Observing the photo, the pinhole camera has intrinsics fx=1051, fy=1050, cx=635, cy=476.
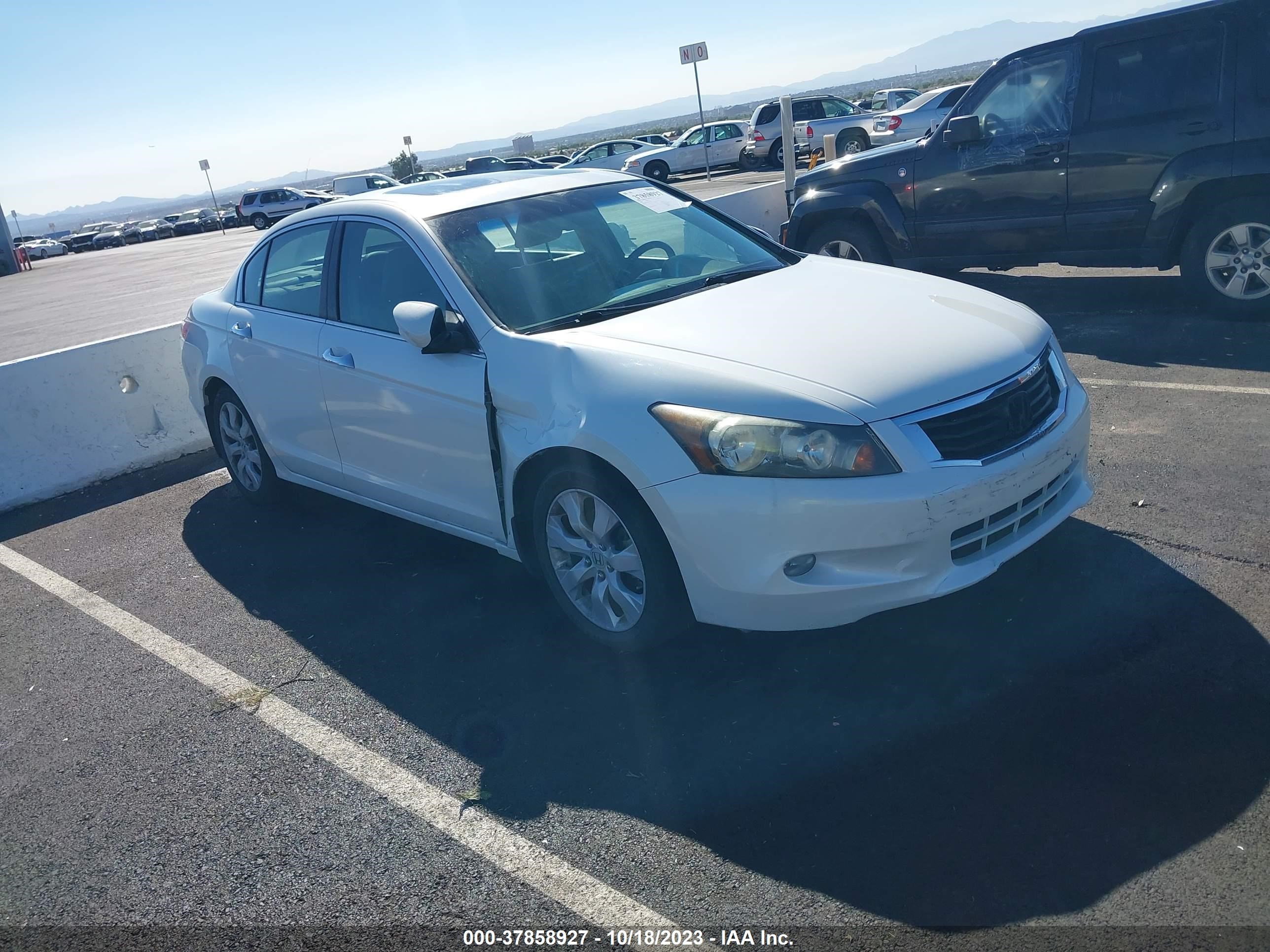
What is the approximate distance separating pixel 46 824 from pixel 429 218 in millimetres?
2682

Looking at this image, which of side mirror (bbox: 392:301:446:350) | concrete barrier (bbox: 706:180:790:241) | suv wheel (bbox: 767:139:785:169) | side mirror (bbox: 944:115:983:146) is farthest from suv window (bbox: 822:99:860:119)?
side mirror (bbox: 392:301:446:350)

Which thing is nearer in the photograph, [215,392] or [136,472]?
[215,392]

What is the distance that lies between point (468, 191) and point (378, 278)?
58 centimetres

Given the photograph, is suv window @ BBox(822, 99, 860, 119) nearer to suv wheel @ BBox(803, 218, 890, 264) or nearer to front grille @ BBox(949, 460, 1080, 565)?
suv wheel @ BBox(803, 218, 890, 264)

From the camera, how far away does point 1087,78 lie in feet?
24.8

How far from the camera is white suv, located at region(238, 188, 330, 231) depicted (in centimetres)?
4881

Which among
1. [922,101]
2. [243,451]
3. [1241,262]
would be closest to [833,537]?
[243,451]

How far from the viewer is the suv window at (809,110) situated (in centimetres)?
2847

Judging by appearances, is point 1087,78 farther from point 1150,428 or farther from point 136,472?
point 136,472

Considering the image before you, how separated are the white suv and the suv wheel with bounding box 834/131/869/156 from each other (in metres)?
28.8

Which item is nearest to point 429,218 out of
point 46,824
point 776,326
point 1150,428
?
point 776,326

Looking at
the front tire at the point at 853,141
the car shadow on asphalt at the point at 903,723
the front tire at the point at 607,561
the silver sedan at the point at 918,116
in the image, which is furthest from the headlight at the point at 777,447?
the front tire at the point at 853,141

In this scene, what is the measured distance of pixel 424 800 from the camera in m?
3.29

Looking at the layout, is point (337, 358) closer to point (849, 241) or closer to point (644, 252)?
point (644, 252)
